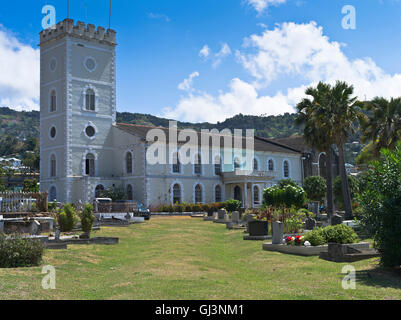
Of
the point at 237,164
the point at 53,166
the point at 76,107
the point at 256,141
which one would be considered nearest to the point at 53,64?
the point at 76,107

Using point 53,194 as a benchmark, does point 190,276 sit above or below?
below

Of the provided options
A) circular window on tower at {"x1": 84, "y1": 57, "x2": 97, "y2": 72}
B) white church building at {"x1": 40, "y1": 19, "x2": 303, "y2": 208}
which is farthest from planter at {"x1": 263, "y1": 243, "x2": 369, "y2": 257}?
circular window on tower at {"x1": 84, "y1": 57, "x2": 97, "y2": 72}

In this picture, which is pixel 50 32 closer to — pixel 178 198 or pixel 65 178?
pixel 65 178

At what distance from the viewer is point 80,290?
10023mm

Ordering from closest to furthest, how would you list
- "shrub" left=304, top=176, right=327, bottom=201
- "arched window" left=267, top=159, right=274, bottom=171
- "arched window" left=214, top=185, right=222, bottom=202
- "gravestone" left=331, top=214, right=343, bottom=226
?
"gravestone" left=331, top=214, right=343, bottom=226, "shrub" left=304, top=176, right=327, bottom=201, "arched window" left=214, top=185, right=222, bottom=202, "arched window" left=267, top=159, right=274, bottom=171

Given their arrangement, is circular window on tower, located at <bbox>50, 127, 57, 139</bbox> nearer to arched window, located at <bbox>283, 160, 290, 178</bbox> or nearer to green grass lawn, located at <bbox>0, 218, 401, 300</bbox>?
arched window, located at <bbox>283, 160, 290, 178</bbox>

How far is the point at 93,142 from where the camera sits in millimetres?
48781

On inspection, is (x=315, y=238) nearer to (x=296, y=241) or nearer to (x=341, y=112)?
(x=296, y=241)

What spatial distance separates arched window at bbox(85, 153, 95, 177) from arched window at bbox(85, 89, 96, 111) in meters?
5.07

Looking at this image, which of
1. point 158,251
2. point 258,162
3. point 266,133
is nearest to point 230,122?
point 266,133

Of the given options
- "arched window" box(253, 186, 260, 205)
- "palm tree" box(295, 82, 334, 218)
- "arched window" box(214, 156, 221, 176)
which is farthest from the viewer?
"arched window" box(253, 186, 260, 205)

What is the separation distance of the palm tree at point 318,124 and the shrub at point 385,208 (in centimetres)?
2072

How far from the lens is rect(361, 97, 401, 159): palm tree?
31.4 m

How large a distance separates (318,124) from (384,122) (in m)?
4.48
